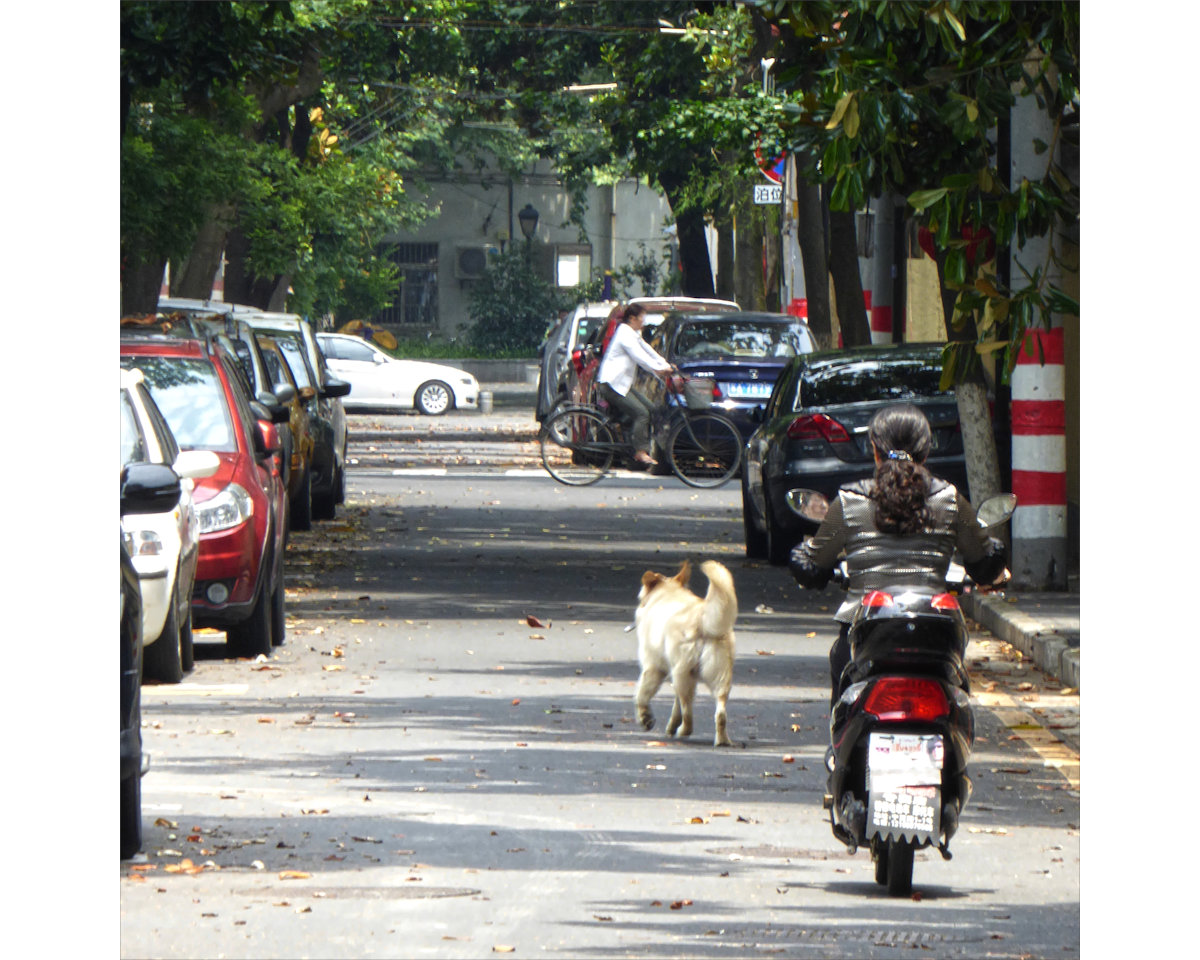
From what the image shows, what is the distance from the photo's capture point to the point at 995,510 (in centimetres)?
709

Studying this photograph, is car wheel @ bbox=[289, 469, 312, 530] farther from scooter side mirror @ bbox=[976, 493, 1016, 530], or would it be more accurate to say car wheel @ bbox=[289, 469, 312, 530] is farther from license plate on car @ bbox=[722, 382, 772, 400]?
scooter side mirror @ bbox=[976, 493, 1016, 530]

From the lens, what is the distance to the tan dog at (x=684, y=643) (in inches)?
365

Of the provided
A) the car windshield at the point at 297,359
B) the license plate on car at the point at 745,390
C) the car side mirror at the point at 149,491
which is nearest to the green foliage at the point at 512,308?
the license plate on car at the point at 745,390

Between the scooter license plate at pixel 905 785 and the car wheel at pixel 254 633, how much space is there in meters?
6.01

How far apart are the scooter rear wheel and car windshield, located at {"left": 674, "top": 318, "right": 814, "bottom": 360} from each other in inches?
714

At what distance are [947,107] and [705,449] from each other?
41.9 feet

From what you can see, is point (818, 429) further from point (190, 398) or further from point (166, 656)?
point (166, 656)

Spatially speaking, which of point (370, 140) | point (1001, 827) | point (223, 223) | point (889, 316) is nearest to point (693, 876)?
point (1001, 827)

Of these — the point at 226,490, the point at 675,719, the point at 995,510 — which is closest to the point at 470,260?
the point at 226,490

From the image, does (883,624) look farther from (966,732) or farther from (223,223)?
(223,223)

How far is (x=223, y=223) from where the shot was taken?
29.9 metres

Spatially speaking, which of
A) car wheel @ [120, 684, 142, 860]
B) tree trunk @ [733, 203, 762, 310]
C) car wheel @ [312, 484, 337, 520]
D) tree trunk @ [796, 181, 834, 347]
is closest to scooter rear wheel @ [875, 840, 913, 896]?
car wheel @ [120, 684, 142, 860]

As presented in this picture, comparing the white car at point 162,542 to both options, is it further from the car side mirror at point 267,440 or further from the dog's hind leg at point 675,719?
the dog's hind leg at point 675,719

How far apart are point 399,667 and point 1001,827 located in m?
4.66
